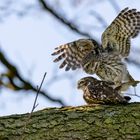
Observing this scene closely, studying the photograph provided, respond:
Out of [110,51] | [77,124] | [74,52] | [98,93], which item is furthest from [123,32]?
[77,124]

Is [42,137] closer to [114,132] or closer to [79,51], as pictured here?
[114,132]

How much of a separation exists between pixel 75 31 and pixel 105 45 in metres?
2.16

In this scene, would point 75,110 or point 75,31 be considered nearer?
point 75,110

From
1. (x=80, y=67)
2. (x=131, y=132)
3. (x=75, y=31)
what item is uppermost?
(x=75, y=31)

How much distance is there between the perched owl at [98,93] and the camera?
5039mm

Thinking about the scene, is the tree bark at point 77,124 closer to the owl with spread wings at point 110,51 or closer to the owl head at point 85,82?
the owl head at point 85,82

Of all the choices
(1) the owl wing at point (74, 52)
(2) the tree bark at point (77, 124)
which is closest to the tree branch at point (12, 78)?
(1) the owl wing at point (74, 52)

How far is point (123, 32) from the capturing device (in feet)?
22.2

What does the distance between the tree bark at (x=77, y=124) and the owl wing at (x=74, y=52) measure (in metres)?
1.88

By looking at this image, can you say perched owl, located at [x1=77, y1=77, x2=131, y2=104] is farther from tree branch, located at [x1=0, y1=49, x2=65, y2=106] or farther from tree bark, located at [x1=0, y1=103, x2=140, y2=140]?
tree branch, located at [x1=0, y1=49, x2=65, y2=106]

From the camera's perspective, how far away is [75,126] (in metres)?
4.59

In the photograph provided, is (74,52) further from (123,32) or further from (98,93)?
(98,93)

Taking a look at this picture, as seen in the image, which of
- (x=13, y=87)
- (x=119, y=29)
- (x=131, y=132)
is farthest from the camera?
(x=13, y=87)

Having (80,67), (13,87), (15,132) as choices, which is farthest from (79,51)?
(15,132)
